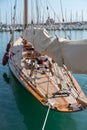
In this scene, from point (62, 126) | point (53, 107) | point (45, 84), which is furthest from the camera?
point (45, 84)

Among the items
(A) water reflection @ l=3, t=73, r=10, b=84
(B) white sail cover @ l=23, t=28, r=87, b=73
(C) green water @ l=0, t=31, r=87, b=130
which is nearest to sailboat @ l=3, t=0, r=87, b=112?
(B) white sail cover @ l=23, t=28, r=87, b=73

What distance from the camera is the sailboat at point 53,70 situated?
7.91 metres

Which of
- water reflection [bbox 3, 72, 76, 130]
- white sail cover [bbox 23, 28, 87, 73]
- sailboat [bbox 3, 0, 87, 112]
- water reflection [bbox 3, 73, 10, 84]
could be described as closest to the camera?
white sail cover [bbox 23, 28, 87, 73]

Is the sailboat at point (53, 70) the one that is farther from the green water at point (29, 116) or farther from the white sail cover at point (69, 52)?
the green water at point (29, 116)

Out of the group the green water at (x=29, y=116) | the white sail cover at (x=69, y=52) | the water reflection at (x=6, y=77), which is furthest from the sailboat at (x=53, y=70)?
the water reflection at (x=6, y=77)

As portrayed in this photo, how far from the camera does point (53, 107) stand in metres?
10.1

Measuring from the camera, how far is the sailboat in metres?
7.91

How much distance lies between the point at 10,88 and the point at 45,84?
4173 mm

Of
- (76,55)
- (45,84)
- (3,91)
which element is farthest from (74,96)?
(3,91)

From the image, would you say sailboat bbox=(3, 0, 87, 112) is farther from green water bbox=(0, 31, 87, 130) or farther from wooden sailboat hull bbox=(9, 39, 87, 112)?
green water bbox=(0, 31, 87, 130)

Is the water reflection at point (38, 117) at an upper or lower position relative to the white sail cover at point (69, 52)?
lower

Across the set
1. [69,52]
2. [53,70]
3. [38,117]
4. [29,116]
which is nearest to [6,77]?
[53,70]

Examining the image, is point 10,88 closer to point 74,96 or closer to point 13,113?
point 13,113

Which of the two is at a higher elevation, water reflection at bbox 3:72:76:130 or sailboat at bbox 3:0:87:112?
sailboat at bbox 3:0:87:112
